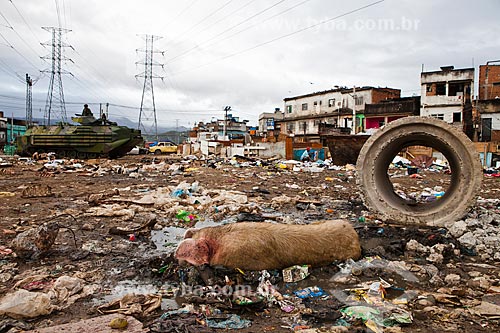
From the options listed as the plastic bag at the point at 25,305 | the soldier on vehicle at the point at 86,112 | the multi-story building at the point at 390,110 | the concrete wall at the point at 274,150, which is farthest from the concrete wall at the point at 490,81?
the plastic bag at the point at 25,305

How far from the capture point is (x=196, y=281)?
10.5 feet

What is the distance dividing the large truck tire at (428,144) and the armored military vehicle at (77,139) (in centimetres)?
1727

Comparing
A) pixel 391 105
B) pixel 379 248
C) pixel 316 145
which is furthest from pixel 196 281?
pixel 391 105

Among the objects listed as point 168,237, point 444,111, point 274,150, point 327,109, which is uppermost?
point 327,109

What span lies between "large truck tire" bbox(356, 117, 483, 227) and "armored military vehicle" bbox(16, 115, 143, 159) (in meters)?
17.3

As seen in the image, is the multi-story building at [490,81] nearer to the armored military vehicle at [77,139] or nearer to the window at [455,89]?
the window at [455,89]

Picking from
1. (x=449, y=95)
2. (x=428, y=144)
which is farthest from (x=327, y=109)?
(x=428, y=144)

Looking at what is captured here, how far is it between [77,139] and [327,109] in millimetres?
35009

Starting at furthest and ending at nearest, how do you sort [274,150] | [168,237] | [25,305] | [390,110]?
[390,110] → [274,150] → [168,237] → [25,305]

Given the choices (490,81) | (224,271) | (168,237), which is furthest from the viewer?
(490,81)

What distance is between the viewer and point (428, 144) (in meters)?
6.73

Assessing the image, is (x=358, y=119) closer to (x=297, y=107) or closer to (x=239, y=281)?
(x=297, y=107)

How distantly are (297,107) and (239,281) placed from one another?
167 ft

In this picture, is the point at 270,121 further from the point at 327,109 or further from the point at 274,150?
the point at 274,150
